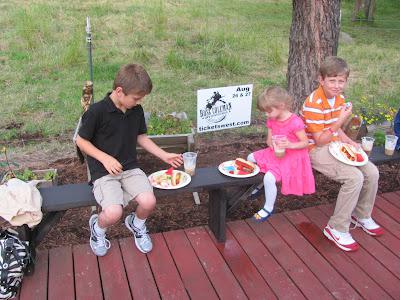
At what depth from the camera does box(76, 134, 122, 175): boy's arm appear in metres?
2.55

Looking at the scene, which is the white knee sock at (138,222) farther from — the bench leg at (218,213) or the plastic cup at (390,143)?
the plastic cup at (390,143)

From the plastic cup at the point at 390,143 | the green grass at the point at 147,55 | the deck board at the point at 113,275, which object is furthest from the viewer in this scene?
the green grass at the point at 147,55

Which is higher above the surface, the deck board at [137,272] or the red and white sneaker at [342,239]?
the red and white sneaker at [342,239]

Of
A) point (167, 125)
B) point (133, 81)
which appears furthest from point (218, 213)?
point (167, 125)

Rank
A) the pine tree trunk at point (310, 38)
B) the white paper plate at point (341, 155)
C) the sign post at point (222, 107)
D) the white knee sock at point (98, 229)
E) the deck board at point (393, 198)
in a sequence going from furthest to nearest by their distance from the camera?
1. the pine tree trunk at point (310, 38)
2. the sign post at point (222, 107)
3. the deck board at point (393, 198)
4. the white paper plate at point (341, 155)
5. the white knee sock at point (98, 229)

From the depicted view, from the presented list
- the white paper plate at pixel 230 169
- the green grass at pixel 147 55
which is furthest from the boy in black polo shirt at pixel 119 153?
the green grass at pixel 147 55

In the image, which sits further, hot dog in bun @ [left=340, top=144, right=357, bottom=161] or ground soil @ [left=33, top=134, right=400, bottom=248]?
ground soil @ [left=33, top=134, right=400, bottom=248]

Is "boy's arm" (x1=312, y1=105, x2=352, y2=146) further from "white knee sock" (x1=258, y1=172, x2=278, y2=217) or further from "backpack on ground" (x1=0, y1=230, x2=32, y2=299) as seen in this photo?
"backpack on ground" (x1=0, y1=230, x2=32, y2=299)

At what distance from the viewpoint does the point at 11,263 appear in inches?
94.7

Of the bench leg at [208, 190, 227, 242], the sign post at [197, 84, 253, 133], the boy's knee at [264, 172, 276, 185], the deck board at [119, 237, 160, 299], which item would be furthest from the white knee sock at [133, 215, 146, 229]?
the sign post at [197, 84, 253, 133]

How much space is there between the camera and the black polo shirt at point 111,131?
2596 mm

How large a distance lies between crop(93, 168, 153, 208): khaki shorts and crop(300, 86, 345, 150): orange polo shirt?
1263 mm

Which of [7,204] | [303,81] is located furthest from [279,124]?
[7,204]

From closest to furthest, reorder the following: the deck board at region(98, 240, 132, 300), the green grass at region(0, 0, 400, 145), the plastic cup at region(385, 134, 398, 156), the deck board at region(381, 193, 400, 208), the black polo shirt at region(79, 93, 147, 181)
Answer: the deck board at region(98, 240, 132, 300) < the black polo shirt at region(79, 93, 147, 181) < the plastic cup at region(385, 134, 398, 156) < the deck board at region(381, 193, 400, 208) < the green grass at region(0, 0, 400, 145)
